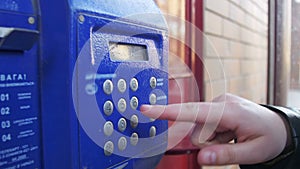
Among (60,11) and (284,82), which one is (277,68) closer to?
(284,82)

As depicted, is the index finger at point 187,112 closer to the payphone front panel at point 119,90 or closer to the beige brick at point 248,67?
the payphone front panel at point 119,90

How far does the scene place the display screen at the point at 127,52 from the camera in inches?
19.6

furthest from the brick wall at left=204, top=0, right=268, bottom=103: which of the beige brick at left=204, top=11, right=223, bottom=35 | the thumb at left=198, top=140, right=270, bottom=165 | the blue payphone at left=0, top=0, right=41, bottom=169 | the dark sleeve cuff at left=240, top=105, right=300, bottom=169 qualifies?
the blue payphone at left=0, top=0, right=41, bottom=169

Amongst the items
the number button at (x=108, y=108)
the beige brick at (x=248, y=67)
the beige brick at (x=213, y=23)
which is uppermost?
the beige brick at (x=213, y=23)

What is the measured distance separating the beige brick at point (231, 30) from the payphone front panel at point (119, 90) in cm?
92

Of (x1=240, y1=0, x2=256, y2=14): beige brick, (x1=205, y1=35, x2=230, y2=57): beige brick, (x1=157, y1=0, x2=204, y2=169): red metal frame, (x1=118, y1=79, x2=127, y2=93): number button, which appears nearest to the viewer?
(x1=118, y1=79, x2=127, y2=93): number button

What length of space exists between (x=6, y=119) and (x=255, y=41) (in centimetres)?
→ 199

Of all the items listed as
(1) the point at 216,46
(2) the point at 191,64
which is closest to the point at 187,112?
(2) the point at 191,64

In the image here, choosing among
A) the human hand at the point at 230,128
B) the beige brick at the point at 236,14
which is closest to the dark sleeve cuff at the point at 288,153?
the human hand at the point at 230,128

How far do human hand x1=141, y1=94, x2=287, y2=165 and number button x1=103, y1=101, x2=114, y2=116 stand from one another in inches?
2.6

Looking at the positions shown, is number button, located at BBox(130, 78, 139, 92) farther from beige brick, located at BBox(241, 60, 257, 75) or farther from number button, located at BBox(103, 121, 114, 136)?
beige brick, located at BBox(241, 60, 257, 75)

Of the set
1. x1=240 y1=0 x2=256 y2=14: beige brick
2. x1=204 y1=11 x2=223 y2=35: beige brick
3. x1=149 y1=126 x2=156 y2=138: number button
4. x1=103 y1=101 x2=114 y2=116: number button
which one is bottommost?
x1=149 y1=126 x2=156 y2=138: number button

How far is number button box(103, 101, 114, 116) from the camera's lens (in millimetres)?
473

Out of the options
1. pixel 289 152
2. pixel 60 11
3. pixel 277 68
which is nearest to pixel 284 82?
pixel 277 68
